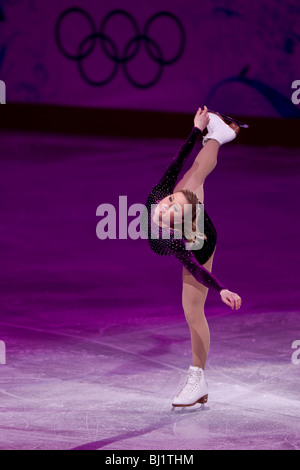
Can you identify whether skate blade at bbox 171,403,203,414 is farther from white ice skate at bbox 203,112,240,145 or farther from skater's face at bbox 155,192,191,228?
white ice skate at bbox 203,112,240,145

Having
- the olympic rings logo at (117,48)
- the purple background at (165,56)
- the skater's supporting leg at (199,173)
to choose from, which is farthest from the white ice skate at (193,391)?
the olympic rings logo at (117,48)

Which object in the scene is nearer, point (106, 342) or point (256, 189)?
point (106, 342)

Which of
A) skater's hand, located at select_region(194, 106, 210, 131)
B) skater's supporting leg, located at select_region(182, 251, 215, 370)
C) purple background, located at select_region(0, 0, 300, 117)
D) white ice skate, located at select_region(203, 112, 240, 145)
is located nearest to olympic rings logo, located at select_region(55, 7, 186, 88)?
purple background, located at select_region(0, 0, 300, 117)

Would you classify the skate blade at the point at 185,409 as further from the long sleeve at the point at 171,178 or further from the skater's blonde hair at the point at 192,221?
the long sleeve at the point at 171,178

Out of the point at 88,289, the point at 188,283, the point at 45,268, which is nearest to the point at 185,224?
the point at 188,283

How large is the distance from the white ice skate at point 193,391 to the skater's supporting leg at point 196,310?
57 mm

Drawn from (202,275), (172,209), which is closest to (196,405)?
(202,275)

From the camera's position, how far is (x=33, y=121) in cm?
1117

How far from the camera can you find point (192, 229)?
12.2ft

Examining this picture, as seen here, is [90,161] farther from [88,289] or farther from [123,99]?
[88,289]

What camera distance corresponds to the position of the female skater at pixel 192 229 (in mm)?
3656

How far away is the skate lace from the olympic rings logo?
7.83 meters
